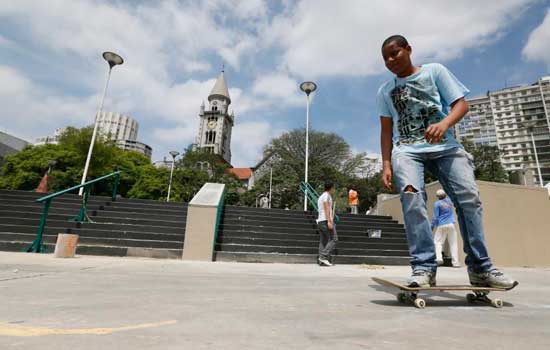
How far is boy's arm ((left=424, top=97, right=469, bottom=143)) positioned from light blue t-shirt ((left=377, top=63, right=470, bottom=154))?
0.17 ft

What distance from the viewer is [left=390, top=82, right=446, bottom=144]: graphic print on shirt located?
84.3 inches

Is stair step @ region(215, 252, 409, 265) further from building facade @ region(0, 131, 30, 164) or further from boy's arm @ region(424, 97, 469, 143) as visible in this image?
building facade @ region(0, 131, 30, 164)

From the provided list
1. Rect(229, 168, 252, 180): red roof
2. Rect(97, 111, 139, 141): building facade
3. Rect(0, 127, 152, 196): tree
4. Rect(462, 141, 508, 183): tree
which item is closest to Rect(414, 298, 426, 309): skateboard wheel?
Rect(0, 127, 152, 196): tree

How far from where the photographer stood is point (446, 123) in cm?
189

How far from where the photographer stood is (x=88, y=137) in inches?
1313

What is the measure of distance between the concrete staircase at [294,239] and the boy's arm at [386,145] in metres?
4.30

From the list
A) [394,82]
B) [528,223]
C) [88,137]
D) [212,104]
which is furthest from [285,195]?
[212,104]

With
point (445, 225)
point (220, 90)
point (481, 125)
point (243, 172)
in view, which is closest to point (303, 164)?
point (445, 225)

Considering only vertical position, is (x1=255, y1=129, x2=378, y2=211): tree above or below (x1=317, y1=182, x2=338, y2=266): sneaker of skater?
above

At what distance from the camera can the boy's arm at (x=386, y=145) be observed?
237 cm

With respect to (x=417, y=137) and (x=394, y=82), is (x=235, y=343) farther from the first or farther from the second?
(x=394, y=82)

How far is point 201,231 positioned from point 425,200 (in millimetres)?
4812

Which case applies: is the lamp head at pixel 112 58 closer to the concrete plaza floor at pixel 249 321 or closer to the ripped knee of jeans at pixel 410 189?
the concrete plaza floor at pixel 249 321

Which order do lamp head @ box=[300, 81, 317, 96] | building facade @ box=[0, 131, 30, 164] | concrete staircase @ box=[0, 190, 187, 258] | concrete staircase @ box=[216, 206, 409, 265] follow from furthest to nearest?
1. building facade @ box=[0, 131, 30, 164]
2. lamp head @ box=[300, 81, 317, 96]
3. concrete staircase @ box=[216, 206, 409, 265]
4. concrete staircase @ box=[0, 190, 187, 258]
